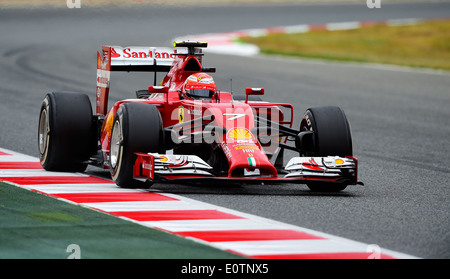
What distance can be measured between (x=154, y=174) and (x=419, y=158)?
4945mm

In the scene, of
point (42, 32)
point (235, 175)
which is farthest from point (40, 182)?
point (42, 32)

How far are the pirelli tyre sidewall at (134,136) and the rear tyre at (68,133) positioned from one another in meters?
1.22

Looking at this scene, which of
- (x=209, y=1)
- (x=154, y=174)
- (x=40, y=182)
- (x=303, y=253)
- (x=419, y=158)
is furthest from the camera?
(x=209, y=1)

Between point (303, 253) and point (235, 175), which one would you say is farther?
point (235, 175)

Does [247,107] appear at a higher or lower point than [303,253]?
higher

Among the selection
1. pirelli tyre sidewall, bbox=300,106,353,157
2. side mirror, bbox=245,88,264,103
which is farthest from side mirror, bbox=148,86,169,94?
pirelli tyre sidewall, bbox=300,106,353,157

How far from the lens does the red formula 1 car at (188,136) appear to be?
888cm

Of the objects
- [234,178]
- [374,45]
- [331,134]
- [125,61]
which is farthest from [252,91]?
[374,45]

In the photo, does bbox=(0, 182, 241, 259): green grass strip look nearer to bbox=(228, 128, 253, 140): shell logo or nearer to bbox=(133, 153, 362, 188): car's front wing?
bbox=(133, 153, 362, 188): car's front wing

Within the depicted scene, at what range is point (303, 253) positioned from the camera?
648cm

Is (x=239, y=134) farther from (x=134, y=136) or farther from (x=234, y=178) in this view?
(x=134, y=136)

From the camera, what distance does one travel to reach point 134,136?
8.94 meters

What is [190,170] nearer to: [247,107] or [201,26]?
[247,107]

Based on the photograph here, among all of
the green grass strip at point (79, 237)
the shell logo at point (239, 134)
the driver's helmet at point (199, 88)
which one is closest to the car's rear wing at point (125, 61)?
the driver's helmet at point (199, 88)
